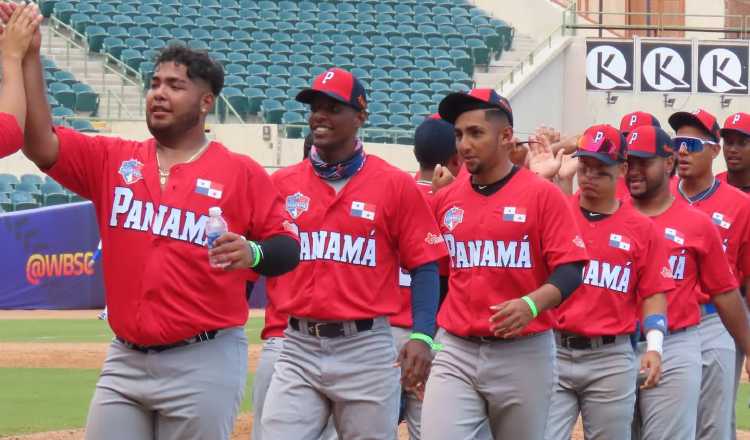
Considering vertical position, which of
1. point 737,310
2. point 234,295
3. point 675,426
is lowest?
point 675,426

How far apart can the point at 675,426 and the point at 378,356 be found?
1803 millimetres

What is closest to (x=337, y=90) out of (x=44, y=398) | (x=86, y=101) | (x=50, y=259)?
(x=44, y=398)

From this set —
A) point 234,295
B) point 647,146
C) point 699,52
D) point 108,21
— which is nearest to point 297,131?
point 108,21

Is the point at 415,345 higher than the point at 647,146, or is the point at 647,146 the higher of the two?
the point at 647,146

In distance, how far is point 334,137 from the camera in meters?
6.39

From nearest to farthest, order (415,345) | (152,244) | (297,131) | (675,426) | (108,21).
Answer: (152,244) → (415,345) → (675,426) → (297,131) → (108,21)

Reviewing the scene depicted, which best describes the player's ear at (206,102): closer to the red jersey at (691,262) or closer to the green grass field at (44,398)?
the red jersey at (691,262)

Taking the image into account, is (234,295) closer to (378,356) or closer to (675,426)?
(378,356)

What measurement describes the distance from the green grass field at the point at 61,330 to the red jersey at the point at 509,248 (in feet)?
33.4

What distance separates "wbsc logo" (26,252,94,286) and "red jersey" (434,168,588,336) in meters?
14.8

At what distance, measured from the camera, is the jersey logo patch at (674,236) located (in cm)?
754

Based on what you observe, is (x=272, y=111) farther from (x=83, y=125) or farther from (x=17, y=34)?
(x=17, y=34)

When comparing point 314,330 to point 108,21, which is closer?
point 314,330

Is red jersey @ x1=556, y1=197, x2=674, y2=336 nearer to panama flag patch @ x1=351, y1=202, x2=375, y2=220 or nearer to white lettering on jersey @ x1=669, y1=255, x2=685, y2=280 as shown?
white lettering on jersey @ x1=669, y1=255, x2=685, y2=280
